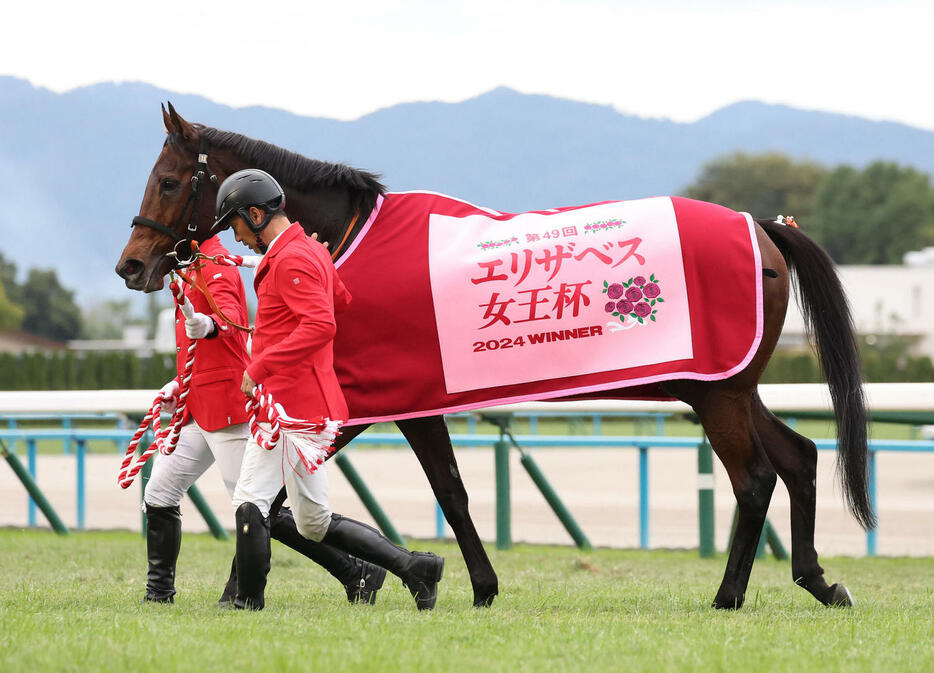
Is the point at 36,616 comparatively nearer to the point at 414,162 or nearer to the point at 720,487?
the point at 720,487

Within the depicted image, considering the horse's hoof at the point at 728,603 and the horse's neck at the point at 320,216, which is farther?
the horse's neck at the point at 320,216

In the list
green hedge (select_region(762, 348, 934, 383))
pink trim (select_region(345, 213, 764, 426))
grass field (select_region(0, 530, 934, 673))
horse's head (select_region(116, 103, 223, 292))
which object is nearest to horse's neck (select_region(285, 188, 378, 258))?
horse's head (select_region(116, 103, 223, 292))

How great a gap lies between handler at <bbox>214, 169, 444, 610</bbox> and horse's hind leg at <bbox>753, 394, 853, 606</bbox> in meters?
1.53

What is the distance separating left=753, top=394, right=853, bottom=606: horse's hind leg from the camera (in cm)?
517

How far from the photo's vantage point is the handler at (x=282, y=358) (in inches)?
175

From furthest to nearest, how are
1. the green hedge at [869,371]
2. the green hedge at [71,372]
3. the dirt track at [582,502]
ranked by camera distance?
the green hedge at [71,372]
the green hedge at [869,371]
the dirt track at [582,502]

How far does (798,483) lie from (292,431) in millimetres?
2162

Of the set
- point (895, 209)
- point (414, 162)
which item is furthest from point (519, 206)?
point (895, 209)

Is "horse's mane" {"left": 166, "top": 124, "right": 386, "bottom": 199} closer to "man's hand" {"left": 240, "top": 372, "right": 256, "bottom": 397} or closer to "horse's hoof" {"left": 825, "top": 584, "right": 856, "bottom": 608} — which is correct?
"man's hand" {"left": 240, "top": 372, "right": 256, "bottom": 397}

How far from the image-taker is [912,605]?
17.1 feet

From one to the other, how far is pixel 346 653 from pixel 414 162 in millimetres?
150247

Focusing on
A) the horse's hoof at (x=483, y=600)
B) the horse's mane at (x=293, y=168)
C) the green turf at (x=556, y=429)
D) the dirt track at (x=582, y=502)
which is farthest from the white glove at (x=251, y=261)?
the green turf at (x=556, y=429)

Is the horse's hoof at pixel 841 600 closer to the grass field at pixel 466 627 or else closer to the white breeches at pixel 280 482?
the grass field at pixel 466 627

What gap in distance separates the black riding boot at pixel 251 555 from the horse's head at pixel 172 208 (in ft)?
3.64
